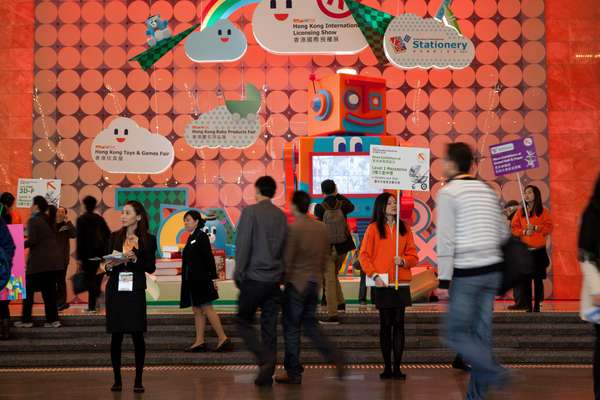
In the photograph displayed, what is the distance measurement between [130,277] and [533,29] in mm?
9213

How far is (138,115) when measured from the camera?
Result: 1383 centimetres

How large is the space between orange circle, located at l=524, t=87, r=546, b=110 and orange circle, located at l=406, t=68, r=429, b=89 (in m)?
1.62

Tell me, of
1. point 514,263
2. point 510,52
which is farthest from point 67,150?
point 514,263

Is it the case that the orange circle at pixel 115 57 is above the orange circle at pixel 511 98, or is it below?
above

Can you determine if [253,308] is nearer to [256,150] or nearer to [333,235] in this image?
[333,235]

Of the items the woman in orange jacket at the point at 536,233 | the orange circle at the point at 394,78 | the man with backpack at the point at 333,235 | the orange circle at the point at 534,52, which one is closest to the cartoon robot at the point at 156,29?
the orange circle at the point at 394,78

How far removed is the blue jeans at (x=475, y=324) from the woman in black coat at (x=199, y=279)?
419cm

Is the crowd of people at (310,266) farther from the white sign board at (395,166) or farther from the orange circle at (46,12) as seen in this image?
the orange circle at (46,12)

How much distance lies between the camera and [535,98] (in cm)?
1367

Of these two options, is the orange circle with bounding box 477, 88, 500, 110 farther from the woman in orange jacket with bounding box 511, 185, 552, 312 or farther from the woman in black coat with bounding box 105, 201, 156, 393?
the woman in black coat with bounding box 105, 201, 156, 393

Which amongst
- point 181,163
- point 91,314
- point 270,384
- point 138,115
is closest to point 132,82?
point 138,115

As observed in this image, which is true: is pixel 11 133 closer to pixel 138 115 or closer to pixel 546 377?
pixel 138 115

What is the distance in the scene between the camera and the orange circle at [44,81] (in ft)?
45.6

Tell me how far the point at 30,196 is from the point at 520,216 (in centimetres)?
615
